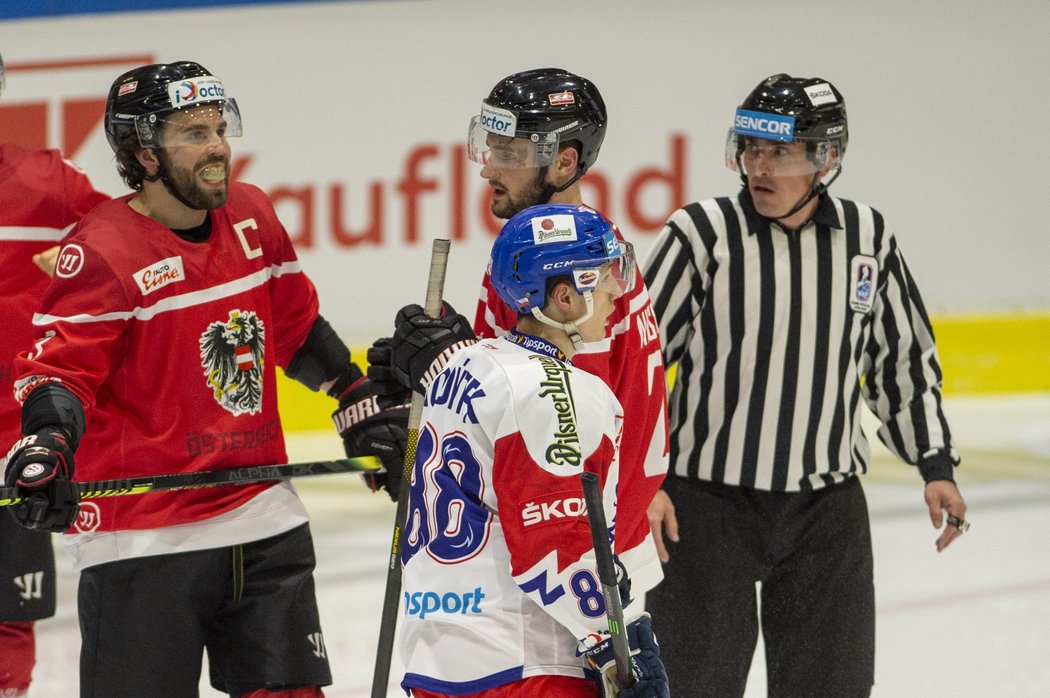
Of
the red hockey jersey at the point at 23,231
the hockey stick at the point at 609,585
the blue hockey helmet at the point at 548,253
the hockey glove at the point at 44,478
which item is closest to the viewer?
the hockey stick at the point at 609,585

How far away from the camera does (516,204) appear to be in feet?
8.56

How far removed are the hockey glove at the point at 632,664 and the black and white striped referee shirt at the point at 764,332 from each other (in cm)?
95

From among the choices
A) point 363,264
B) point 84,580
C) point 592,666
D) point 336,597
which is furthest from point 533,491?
point 363,264

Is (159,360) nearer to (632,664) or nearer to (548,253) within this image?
(548,253)

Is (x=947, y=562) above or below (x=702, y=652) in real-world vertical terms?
below

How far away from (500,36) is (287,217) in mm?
1240

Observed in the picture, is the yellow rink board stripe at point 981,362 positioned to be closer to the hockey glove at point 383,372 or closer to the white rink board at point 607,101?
the white rink board at point 607,101

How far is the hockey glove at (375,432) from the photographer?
280cm

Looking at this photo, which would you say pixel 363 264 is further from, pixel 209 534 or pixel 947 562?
pixel 209 534

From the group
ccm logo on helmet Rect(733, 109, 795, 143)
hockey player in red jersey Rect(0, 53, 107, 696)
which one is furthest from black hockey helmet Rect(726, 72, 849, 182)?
hockey player in red jersey Rect(0, 53, 107, 696)

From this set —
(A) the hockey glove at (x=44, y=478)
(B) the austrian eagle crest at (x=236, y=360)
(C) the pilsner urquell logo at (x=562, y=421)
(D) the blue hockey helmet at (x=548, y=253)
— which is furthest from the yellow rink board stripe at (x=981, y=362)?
(C) the pilsner urquell logo at (x=562, y=421)

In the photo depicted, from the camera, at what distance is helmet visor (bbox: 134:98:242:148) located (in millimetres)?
2582

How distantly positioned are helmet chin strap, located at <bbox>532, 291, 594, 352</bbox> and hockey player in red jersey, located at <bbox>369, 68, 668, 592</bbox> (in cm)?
39

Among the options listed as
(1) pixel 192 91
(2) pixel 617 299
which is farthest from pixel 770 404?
(1) pixel 192 91
